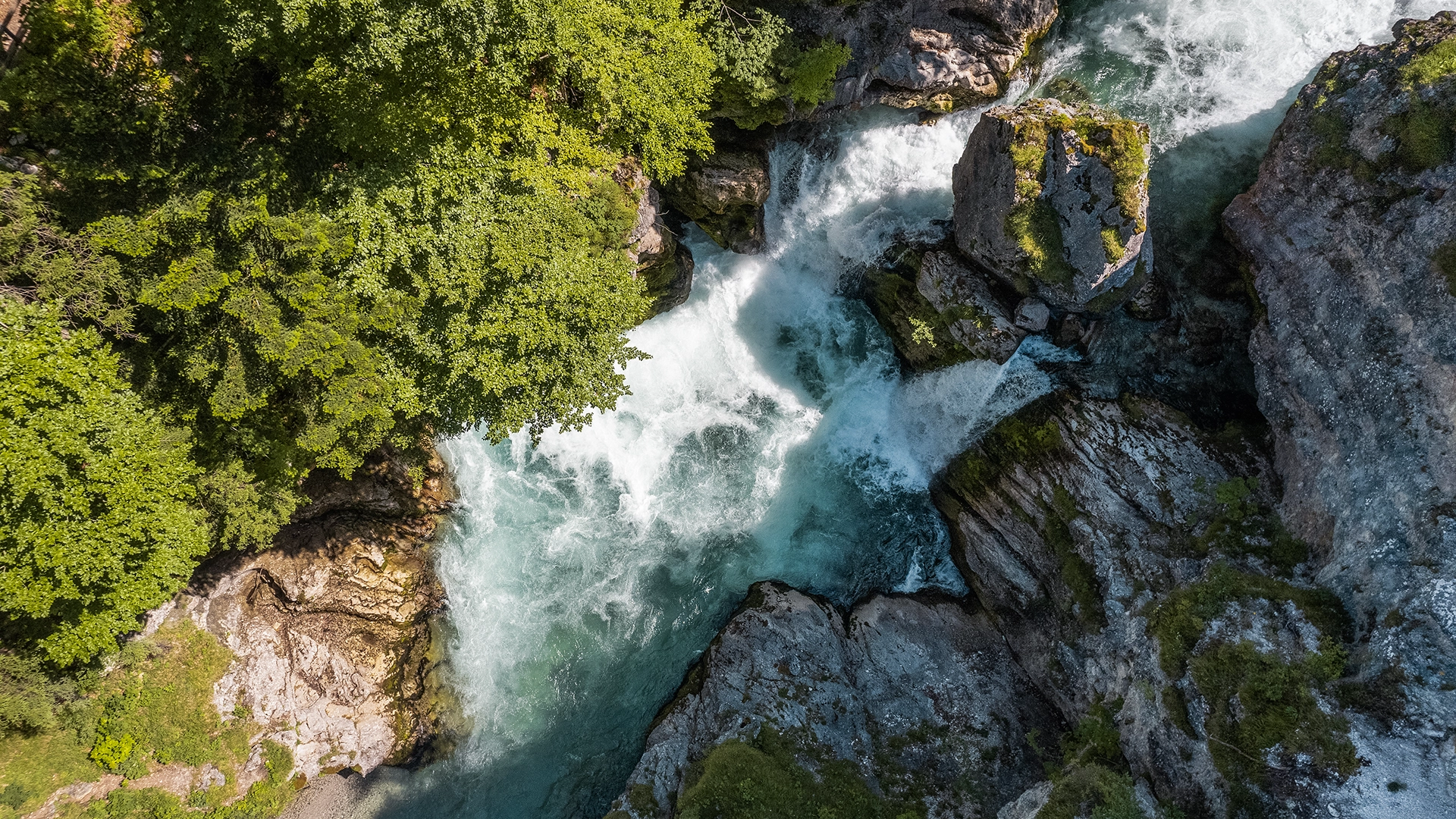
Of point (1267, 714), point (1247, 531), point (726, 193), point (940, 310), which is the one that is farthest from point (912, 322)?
point (1267, 714)

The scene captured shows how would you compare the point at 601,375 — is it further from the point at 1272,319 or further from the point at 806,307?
the point at 1272,319

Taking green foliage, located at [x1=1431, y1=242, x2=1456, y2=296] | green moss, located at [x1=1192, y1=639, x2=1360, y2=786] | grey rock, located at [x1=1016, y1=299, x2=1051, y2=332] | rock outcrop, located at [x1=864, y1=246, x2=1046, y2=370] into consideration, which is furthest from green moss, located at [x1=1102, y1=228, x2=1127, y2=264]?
green moss, located at [x1=1192, y1=639, x2=1360, y2=786]

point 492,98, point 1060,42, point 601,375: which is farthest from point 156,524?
point 1060,42

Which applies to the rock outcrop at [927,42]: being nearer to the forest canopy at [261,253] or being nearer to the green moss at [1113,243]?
the forest canopy at [261,253]

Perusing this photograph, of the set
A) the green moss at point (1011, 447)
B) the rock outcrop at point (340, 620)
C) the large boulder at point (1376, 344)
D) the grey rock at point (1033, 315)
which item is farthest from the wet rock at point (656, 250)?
the large boulder at point (1376, 344)

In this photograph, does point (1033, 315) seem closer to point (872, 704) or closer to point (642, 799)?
point (872, 704)
